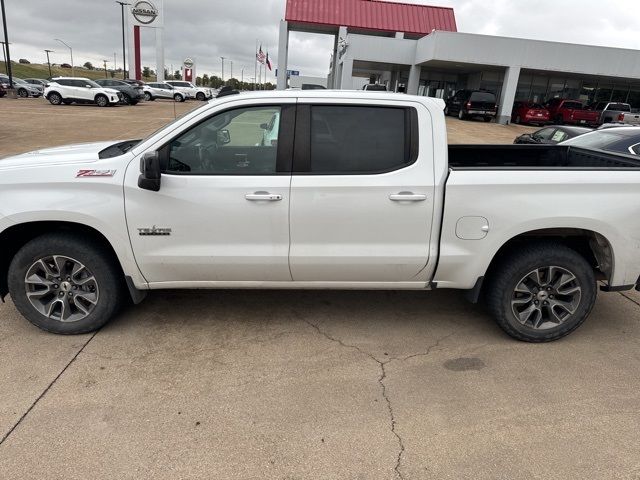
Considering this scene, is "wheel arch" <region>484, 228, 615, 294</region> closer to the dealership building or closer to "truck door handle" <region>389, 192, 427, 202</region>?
"truck door handle" <region>389, 192, 427, 202</region>

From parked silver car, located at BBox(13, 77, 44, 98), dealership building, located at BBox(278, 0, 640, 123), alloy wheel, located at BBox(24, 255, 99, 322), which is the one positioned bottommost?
alloy wheel, located at BBox(24, 255, 99, 322)

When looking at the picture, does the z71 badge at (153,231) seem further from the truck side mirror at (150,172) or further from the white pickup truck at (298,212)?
the truck side mirror at (150,172)

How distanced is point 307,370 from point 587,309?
2192 millimetres

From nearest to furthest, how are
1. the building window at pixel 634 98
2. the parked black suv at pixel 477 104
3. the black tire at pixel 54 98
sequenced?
the black tire at pixel 54 98
the parked black suv at pixel 477 104
the building window at pixel 634 98

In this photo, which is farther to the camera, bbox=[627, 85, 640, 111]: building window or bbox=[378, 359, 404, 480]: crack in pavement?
bbox=[627, 85, 640, 111]: building window

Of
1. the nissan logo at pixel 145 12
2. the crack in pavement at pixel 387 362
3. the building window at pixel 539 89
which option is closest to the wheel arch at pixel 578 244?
the crack in pavement at pixel 387 362

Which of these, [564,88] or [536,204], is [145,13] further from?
[536,204]

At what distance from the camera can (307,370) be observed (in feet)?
10.8

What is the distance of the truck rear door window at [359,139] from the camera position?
3.38 metres

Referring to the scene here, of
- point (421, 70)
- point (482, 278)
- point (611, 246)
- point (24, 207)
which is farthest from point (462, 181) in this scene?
point (421, 70)

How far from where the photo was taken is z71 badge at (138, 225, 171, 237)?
10.9ft

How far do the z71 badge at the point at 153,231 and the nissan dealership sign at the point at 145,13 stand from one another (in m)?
54.5

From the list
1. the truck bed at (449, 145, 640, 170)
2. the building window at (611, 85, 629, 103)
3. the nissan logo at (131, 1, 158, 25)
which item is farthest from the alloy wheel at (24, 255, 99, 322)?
the nissan logo at (131, 1, 158, 25)

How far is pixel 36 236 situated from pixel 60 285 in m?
0.41
